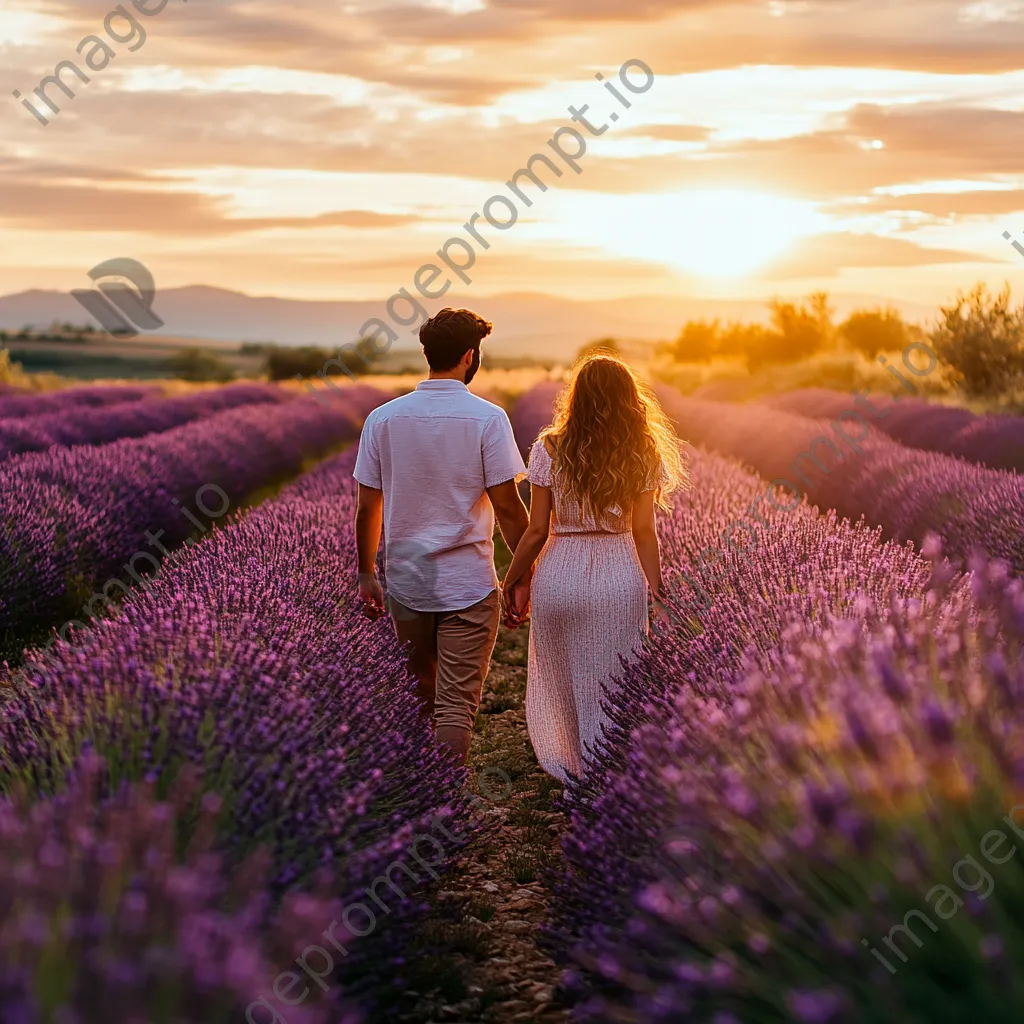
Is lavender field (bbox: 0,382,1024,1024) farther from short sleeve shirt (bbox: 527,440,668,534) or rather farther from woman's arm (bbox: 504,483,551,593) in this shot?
woman's arm (bbox: 504,483,551,593)

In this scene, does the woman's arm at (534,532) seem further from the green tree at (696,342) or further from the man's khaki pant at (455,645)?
the green tree at (696,342)

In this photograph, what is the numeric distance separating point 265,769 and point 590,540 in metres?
1.90

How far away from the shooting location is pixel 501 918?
344 cm

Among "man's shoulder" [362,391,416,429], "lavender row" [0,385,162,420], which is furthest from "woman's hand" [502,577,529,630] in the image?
"lavender row" [0,385,162,420]

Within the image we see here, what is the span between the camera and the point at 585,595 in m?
4.14

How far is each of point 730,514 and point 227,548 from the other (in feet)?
A: 8.41

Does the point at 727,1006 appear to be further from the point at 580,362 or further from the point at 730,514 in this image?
the point at 730,514

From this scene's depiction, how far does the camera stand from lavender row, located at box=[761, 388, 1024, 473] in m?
10.2

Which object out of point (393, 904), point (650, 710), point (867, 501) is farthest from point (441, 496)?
point (867, 501)

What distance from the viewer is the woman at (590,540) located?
13.2 feet

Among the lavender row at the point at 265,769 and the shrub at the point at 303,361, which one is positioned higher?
the shrub at the point at 303,361

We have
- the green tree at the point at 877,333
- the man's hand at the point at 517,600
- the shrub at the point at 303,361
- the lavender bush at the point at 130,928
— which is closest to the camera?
the lavender bush at the point at 130,928

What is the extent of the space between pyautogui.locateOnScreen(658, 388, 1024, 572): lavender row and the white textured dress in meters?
2.42

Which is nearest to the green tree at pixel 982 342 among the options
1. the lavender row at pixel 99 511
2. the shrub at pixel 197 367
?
the lavender row at pixel 99 511
